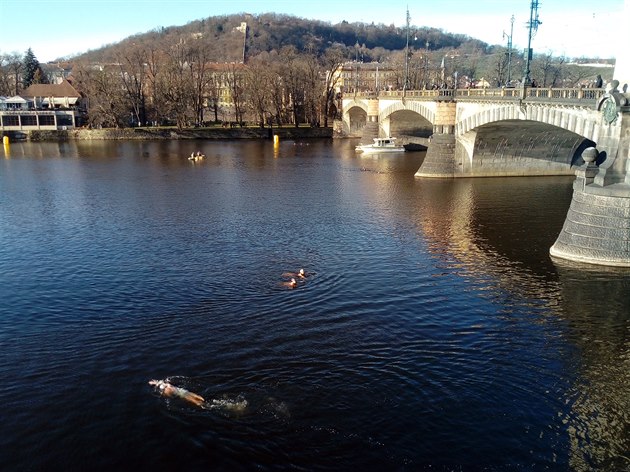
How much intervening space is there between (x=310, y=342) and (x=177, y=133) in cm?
10040

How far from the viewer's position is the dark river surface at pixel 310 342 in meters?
15.4

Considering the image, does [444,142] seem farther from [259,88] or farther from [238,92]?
[238,92]

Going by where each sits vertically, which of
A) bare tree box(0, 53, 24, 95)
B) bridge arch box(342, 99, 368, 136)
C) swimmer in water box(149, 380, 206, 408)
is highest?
bare tree box(0, 53, 24, 95)

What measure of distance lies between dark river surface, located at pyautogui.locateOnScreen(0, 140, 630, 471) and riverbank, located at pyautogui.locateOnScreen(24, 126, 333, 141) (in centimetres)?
7283

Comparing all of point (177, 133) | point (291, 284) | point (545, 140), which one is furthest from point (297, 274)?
point (177, 133)

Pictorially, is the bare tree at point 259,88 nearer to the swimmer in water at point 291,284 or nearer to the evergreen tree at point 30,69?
the evergreen tree at point 30,69

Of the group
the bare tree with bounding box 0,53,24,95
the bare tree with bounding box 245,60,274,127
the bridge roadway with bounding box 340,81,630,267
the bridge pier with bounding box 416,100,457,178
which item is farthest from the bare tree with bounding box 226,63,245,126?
the bridge pier with bounding box 416,100,457,178

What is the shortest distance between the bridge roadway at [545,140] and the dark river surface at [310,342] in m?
2.04

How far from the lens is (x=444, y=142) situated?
5853 cm

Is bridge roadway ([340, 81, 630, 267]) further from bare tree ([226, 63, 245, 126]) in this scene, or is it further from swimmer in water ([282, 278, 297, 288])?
bare tree ([226, 63, 245, 126])

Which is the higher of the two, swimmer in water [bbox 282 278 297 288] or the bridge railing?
the bridge railing

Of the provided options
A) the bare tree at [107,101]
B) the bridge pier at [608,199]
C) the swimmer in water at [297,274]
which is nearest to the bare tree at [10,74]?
the bare tree at [107,101]

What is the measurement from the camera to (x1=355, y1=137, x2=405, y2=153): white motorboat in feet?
284

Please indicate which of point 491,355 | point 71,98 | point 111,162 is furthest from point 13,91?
point 491,355
